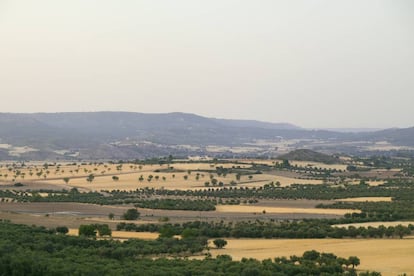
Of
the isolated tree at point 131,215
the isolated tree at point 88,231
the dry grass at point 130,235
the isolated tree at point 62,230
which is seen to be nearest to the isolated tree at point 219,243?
the dry grass at point 130,235

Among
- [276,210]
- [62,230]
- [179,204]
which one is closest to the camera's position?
[62,230]

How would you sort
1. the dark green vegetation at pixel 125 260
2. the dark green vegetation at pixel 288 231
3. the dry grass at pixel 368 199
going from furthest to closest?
the dry grass at pixel 368 199
the dark green vegetation at pixel 288 231
the dark green vegetation at pixel 125 260

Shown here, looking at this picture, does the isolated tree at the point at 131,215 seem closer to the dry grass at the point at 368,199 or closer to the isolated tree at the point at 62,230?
the isolated tree at the point at 62,230

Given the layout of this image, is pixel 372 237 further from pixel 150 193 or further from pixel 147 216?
pixel 150 193

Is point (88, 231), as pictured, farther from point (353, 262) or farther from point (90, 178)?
point (90, 178)

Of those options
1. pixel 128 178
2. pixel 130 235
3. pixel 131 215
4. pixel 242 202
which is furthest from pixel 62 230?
pixel 128 178

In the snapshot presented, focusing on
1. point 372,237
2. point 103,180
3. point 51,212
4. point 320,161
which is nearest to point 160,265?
point 372,237
